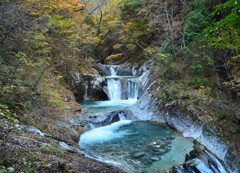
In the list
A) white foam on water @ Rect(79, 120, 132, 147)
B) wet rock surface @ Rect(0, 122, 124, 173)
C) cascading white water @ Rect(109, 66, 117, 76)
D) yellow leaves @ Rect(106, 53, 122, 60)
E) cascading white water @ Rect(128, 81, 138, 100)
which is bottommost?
white foam on water @ Rect(79, 120, 132, 147)

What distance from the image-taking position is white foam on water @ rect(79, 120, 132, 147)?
8.66 metres

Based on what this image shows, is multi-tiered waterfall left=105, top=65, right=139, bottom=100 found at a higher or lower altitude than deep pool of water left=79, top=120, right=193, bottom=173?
higher

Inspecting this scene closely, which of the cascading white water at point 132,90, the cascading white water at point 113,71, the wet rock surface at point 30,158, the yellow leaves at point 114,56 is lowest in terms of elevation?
the wet rock surface at point 30,158

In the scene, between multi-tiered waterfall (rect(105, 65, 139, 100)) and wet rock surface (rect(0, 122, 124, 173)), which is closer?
wet rock surface (rect(0, 122, 124, 173))

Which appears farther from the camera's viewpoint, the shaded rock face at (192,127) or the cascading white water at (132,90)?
the cascading white water at (132,90)

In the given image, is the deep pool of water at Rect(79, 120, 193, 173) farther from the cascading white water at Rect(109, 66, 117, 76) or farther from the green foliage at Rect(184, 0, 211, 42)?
the cascading white water at Rect(109, 66, 117, 76)

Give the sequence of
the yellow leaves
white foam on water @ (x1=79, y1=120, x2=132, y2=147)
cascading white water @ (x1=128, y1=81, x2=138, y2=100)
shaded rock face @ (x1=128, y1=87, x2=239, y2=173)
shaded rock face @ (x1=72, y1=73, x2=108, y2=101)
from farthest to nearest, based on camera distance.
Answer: the yellow leaves → shaded rock face @ (x1=72, y1=73, x2=108, y2=101) → cascading white water @ (x1=128, y1=81, x2=138, y2=100) → white foam on water @ (x1=79, y1=120, x2=132, y2=147) → shaded rock face @ (x1=128, y1=87, x2=239, y2=173)

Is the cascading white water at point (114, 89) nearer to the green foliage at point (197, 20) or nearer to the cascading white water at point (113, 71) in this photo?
A: the cascading white water at point (113, 71)

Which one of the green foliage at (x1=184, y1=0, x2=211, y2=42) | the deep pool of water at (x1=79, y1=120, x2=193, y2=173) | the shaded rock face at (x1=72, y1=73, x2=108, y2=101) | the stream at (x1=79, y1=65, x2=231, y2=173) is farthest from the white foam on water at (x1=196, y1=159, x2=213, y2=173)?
the shaded rock face at (x1=72, y1=73, x2=108, y2=101)

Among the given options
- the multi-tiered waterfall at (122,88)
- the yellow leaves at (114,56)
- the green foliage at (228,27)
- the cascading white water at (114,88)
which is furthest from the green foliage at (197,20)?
the yellow leaves at (114,56)

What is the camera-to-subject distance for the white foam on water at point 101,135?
8.66 m

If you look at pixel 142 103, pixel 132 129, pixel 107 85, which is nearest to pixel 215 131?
pixel 132 129

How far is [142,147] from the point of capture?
309 inches

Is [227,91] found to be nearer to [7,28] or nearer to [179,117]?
[179,117]
